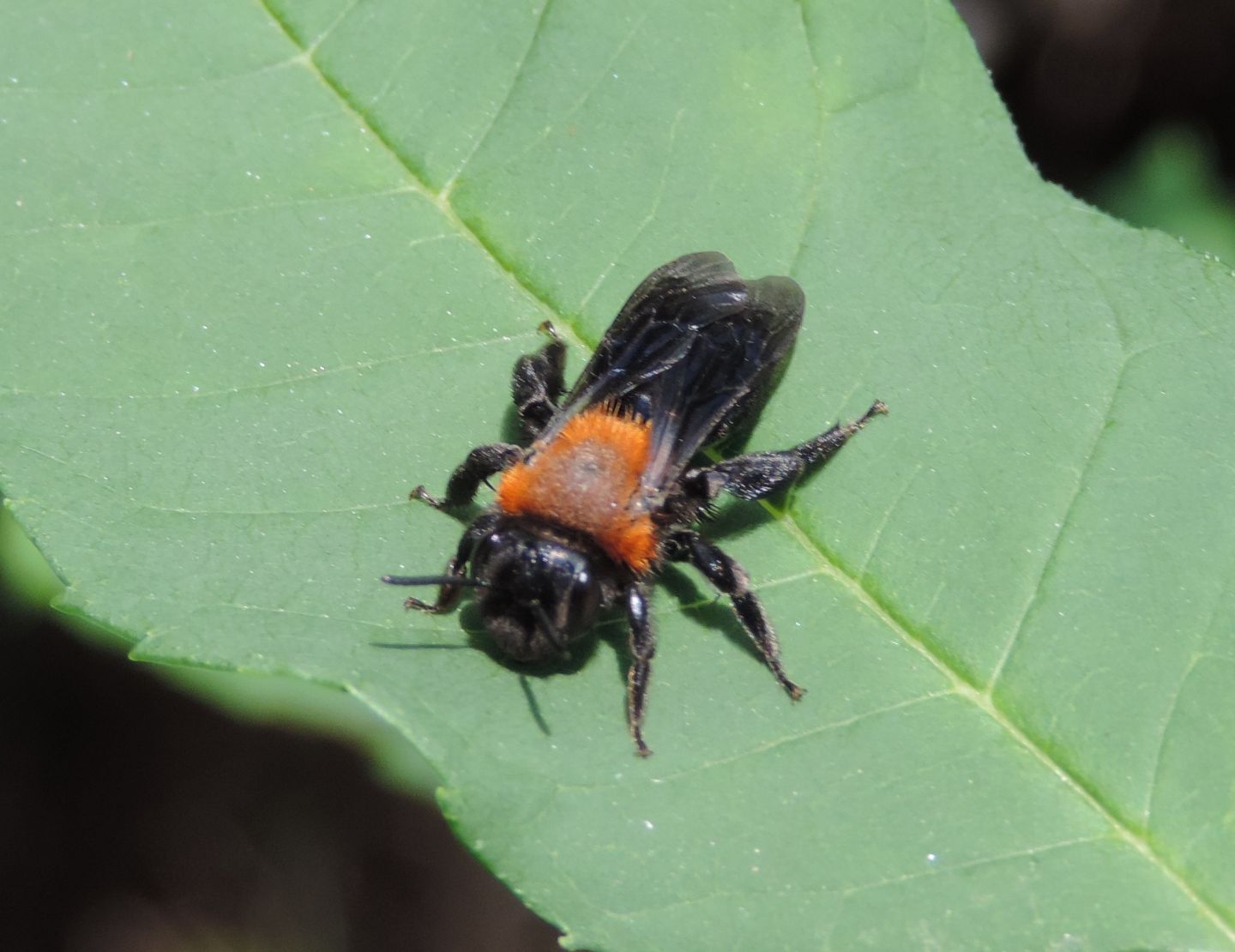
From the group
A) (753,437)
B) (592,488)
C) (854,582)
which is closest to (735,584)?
(854,582)

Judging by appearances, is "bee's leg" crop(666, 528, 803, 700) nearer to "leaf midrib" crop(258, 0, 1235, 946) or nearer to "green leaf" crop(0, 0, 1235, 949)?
"green leaf" crop(0, 0, 1235, 949)

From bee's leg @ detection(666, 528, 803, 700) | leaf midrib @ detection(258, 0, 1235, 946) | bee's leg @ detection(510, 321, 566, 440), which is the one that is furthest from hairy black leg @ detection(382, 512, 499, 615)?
leaf midrib @ detection(258, 0, 1235, 946)

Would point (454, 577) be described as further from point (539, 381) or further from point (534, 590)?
point (539, 381)

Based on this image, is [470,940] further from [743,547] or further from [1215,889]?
[1215,889]

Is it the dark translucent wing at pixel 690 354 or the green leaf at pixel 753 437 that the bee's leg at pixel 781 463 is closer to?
the green leaf at pixel 753 437

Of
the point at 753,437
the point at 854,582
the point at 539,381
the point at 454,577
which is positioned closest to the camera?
the point at 854,582

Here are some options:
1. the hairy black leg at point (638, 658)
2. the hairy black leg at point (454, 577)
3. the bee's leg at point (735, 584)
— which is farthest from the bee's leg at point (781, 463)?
the hairy black leg at point (454, 577)

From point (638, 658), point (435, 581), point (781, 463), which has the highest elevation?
point (781, 463)
